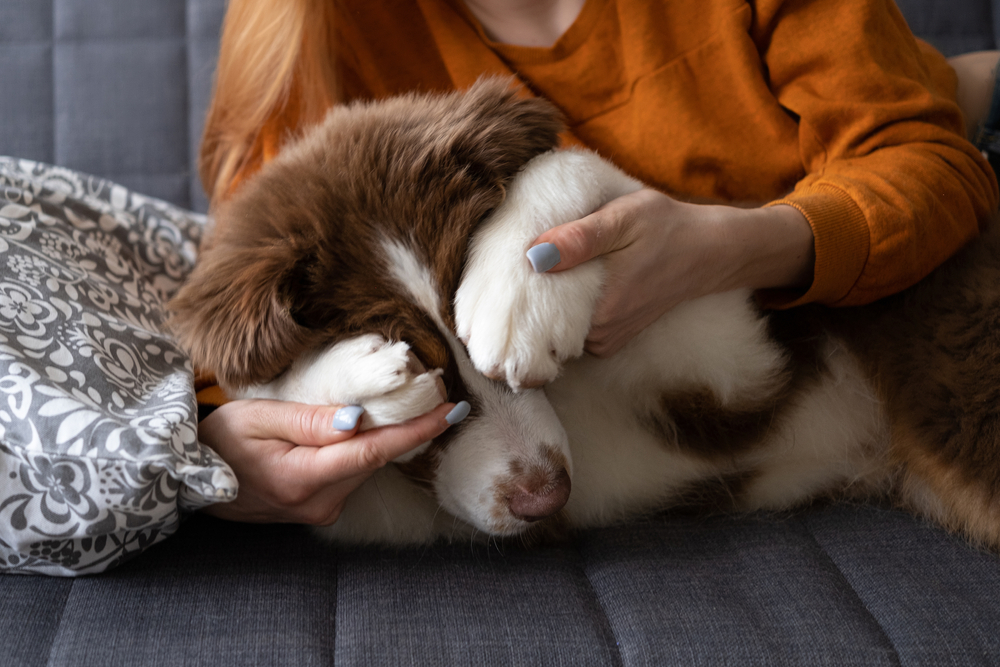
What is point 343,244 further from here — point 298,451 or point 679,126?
point 679,126

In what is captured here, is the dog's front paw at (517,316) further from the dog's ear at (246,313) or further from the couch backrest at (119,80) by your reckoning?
the couch backrest at (119,80)

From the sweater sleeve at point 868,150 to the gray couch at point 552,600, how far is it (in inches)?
21.4

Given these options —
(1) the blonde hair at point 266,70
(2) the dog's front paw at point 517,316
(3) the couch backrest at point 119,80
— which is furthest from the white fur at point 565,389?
(3) the couch backrest at point 119,80

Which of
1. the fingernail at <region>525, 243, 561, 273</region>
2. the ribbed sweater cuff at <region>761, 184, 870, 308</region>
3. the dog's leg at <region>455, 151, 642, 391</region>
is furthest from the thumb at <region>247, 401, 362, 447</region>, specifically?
the ribbed sweater cuff at <region>761, 184, 870, 308</region>

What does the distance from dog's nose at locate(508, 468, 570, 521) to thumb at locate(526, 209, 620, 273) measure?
36 centimetres

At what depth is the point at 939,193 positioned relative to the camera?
1579mm

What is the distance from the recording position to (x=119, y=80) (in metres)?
2.58

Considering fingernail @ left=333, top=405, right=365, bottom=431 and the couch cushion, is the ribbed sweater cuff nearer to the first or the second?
the couch cushion

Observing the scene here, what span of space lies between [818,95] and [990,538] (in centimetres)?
107

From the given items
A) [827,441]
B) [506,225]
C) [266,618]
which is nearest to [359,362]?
[506,225]

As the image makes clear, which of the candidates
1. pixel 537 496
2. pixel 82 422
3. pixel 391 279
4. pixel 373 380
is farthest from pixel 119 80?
pixel 537 496

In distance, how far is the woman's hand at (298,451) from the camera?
3.95 feet

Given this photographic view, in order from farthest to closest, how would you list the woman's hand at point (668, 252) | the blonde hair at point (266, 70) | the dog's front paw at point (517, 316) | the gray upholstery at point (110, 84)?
the gray upholstery at point (110, 84) < the blonde hair at point (266, 70) < the woman's hand at point (668, 252) < the dog's front paw at point (517, 316)

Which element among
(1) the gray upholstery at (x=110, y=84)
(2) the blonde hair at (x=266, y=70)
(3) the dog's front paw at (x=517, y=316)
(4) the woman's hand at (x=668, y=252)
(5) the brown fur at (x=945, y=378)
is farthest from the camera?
(1) the gray upholstery at (x=110, y=84)
